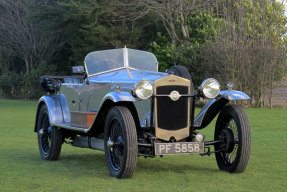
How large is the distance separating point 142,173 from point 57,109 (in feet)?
8.07

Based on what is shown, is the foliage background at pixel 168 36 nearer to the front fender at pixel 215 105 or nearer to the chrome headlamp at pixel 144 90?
the front fender at pixel 215 105

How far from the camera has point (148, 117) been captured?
7430mm

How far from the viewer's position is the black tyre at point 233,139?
23.2 feet

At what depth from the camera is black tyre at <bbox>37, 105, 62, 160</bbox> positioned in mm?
8945

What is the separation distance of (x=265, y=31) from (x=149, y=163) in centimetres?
1847

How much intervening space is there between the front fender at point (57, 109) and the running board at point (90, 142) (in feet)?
1.45

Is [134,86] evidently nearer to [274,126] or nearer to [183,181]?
[183,181]

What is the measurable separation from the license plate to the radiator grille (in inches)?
15.2

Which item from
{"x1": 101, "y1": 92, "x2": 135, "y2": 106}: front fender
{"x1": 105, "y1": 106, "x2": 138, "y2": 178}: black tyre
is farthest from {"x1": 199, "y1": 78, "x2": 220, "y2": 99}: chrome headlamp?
{"x1": 105, "y1": 106, "x2": 138, "y2": 178}: black tyre

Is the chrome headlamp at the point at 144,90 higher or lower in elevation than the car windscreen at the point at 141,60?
lower

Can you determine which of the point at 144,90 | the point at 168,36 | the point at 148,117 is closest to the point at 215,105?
the point at 148,117

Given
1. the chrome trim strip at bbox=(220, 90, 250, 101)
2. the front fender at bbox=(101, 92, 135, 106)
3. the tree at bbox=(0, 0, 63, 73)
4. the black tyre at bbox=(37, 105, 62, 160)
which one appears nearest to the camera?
the front fender at bbox=(101, 92, 135, 106)

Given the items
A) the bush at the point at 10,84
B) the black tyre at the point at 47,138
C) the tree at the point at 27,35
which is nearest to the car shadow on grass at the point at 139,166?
the black tyre at the point at 47,138

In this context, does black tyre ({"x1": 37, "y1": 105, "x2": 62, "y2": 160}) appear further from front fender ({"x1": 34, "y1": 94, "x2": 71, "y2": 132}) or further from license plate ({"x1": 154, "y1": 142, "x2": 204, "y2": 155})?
license plate ({"x1": 154, "y1": 142, "x2": 204, "y2": 155})
